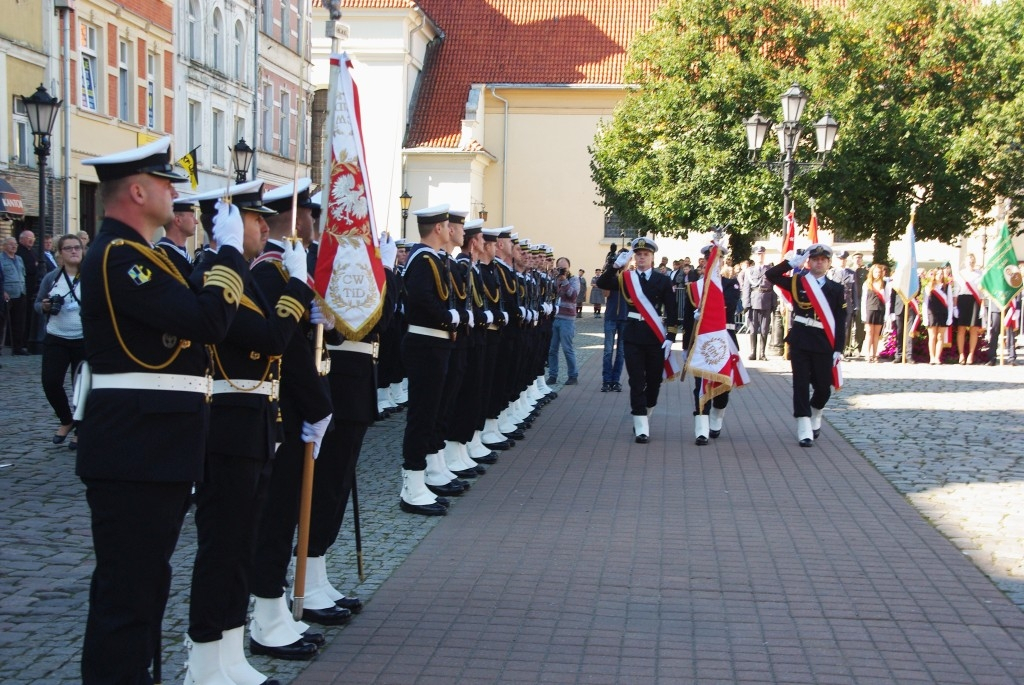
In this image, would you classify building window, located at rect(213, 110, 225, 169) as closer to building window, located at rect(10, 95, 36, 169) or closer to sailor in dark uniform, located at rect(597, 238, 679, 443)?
building window, located at rect(10, 95, 36, 169)

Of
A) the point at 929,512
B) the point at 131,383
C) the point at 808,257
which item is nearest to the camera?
the point at 131,383

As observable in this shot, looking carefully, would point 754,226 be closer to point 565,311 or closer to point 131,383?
point 565,311

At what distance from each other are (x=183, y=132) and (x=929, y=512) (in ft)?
96.4

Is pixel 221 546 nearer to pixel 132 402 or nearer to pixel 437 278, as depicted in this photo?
pixel 132 402

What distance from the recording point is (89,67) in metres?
29.9

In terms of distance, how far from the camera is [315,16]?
1891 inches

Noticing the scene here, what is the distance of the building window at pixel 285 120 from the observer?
44.6 m

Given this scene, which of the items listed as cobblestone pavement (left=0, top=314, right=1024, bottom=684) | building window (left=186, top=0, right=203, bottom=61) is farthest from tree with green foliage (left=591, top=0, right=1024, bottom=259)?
cobblestone pavement (left=0, top=314, right=1024, bottom=684)

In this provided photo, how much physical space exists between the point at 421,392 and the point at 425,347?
326mm

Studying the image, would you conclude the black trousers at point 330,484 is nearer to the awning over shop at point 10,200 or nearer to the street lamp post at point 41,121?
the street lamp post at point 41,121

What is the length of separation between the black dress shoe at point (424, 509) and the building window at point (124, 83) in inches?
989

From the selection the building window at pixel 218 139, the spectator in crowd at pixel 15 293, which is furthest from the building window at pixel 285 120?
the spectator in crowd at pixel 15 293

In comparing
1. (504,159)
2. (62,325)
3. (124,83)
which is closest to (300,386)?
(62,325)

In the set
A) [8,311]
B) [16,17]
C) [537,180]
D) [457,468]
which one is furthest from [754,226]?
[457,468]
